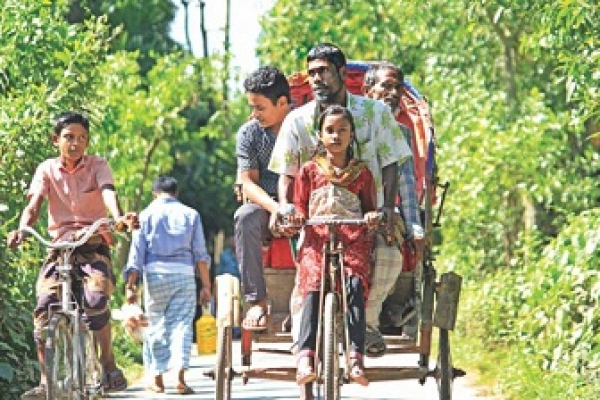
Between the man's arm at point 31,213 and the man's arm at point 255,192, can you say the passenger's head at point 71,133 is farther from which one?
the man's arm at point 255,192

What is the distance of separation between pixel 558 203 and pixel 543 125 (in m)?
0.80

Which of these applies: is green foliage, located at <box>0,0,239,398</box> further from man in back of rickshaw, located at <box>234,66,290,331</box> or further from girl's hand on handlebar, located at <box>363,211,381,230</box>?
girl's hand on handlebar, located at <box>363,211,381,230</box>

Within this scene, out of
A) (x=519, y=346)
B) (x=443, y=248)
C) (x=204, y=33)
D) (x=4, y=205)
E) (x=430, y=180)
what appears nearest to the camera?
(x=430, y=180)

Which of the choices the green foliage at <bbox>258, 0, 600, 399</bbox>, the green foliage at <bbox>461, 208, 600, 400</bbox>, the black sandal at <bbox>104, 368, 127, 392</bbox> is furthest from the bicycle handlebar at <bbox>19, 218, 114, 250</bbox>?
the green foliage at <bbox>461, 208, 600, 400</bbox>

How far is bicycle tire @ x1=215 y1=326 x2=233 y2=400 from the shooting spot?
939 cm

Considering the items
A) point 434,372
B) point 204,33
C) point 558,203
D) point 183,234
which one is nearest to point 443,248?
point 558,203

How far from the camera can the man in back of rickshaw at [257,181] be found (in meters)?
9.13

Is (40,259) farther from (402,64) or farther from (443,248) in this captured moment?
(402,64)

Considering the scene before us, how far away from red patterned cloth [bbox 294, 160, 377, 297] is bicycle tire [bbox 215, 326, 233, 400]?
0.88 m

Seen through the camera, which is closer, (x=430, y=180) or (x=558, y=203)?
(x=430, y=180)

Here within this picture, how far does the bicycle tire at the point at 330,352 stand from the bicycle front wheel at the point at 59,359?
151 centimetres

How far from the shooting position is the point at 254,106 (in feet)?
31.7

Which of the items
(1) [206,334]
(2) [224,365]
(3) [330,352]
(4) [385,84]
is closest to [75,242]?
(2) [224,365]

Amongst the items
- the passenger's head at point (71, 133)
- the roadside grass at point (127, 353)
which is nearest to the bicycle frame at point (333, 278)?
the passenger's head at point (71, 133)
